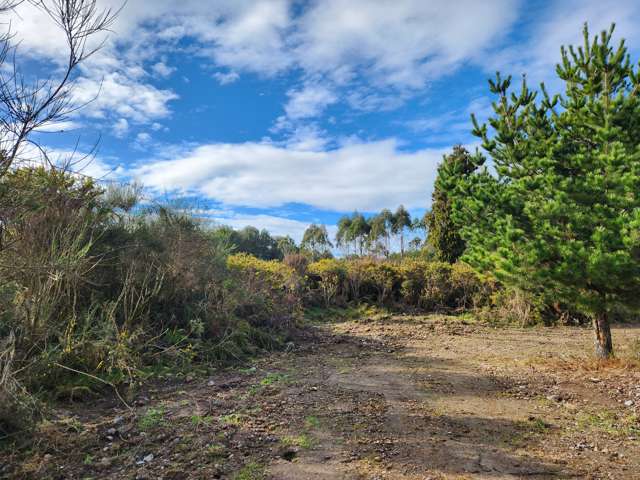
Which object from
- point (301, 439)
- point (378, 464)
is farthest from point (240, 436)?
point (378, 464)

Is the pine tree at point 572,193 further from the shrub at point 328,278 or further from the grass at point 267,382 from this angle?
the shrub at point 328,278

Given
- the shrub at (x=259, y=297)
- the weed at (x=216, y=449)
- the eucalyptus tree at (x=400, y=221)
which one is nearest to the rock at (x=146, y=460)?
the weed at (x=216, y=449)

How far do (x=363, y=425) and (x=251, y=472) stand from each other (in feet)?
4.12

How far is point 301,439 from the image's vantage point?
A: 3592mm

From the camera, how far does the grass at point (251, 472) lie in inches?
116

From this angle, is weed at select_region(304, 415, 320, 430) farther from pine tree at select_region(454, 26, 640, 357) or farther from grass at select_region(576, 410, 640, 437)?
pine tree at select_region(454, 26, 640, 357)

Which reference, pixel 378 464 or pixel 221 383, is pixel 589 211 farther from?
pixel 221 383

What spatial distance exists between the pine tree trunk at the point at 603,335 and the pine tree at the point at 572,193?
15 mm

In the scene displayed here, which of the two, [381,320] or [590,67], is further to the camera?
[381,320]

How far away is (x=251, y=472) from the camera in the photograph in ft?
9.95

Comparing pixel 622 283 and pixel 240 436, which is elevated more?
pixel 622 283

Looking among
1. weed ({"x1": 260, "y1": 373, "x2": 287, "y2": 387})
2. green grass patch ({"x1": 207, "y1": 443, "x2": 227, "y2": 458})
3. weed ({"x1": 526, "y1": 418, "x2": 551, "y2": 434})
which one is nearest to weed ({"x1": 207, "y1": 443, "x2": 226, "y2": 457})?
green grass patch ({"x1": 207, "y1": 443, "x2": 227, "y2": 458})

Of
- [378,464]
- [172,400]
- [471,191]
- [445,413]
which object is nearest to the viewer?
[378,464]

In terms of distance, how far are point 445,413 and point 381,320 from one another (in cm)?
769
